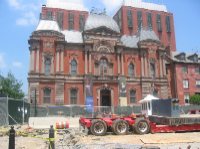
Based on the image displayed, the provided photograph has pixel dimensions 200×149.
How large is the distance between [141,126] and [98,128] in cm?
288

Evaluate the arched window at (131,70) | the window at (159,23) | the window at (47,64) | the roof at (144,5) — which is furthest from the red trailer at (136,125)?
the roof at (144,5)

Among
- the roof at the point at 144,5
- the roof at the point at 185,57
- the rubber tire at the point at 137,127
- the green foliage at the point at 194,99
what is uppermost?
the roof at the point at 144,5

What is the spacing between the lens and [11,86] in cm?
6556

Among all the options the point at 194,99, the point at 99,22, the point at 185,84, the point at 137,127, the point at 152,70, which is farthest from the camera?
the point at 185,84

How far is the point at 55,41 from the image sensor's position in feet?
150

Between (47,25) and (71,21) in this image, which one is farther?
(71,21)

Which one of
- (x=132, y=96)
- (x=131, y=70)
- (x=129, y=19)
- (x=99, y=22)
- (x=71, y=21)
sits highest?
(x=71, y=21)

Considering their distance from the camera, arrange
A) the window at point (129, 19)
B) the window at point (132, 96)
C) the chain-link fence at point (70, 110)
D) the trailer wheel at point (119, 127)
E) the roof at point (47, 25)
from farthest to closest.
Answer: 1. the window at point (129, 19)
2. the window at point (132, 96)
3. the roof at point (47, 25)
4. the chain-link fence at point (70, 110)
5. the trailer wheel at point (119, 127)

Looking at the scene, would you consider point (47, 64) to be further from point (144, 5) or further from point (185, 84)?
point (144, 5)

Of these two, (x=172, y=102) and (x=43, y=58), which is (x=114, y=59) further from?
(x=172, y=102)

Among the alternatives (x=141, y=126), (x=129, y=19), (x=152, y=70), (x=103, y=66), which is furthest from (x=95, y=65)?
(x=141, y=126)

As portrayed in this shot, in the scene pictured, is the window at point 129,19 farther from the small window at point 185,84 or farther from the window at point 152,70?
the window at point 152,70

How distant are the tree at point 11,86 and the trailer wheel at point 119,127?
1912 inches

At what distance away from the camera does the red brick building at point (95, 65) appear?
4481cm
